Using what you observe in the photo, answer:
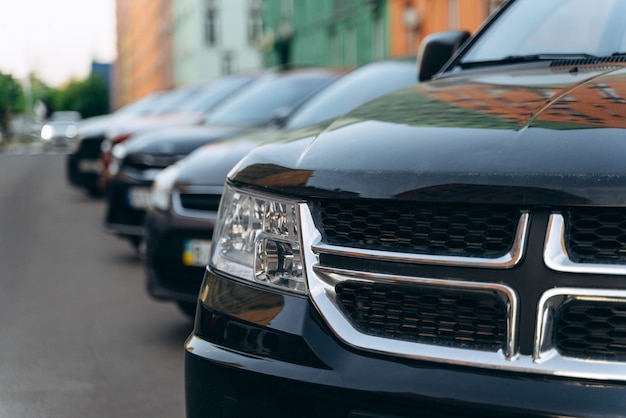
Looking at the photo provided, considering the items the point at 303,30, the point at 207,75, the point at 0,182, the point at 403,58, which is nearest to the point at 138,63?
the point at 207,75

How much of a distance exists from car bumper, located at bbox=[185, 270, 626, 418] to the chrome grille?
0.19 metres

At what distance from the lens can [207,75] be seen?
5928 centimetres

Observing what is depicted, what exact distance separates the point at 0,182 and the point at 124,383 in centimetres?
1606

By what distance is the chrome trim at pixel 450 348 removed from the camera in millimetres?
1913

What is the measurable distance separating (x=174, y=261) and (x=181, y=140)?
2709mm

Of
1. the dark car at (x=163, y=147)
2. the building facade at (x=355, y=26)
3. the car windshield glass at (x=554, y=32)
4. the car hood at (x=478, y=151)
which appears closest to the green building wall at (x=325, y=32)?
the building facade at (x=355, y=26)

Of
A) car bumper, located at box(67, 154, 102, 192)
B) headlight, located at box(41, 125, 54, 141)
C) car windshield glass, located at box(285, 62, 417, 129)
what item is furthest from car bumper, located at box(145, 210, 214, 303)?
headlight, located at box(41, 125, 54, 141)

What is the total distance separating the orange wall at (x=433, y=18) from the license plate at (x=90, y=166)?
4831 mm

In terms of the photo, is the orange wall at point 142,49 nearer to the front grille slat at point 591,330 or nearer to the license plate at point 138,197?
the license plate at point 138,197

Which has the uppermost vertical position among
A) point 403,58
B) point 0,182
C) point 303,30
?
point 303,30

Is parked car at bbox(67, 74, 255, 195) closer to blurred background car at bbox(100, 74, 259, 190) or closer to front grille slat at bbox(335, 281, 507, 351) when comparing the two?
blurred background car at bbox(100, 74, 259, 190)

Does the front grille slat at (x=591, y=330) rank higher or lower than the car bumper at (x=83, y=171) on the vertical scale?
higher

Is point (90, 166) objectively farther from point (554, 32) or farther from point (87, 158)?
point (554, 32)

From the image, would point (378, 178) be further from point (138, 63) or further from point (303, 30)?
point (138, 63)
